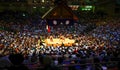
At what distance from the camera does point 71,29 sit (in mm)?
28266

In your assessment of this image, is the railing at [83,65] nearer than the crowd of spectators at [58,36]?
Yes

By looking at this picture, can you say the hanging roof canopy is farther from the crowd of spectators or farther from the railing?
the railing

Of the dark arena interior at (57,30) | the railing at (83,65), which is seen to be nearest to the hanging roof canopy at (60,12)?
the dark arena interior at (57,30)

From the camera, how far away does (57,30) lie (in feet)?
90.3

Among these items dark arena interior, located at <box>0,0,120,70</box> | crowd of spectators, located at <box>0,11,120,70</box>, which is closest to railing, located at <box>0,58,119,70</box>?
dark arena interior, located at <box>0,0,120,70</box>

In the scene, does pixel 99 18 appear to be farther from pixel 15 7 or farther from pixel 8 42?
pixel 8 42

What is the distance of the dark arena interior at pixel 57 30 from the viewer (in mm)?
11999

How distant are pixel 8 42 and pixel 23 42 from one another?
109 centimetres

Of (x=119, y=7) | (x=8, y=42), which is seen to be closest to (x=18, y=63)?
(x=8, y=42)

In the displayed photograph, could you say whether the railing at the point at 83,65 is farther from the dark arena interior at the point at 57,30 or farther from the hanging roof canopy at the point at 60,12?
the hanging roof canopy at the point at 60,12

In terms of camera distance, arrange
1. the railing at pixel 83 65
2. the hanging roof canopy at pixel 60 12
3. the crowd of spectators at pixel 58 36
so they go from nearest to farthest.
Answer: the railing at pixel 83 65 < the hanging roof canopy at pixel 60 12 < the crowd of spectators at pixel 58 36

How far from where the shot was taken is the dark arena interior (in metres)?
12.0

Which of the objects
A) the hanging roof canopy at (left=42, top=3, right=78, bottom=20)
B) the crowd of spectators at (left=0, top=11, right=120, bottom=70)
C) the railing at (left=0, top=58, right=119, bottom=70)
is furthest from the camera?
the crowd of spectators at (left=0, top=11, right=120, bottom=70)

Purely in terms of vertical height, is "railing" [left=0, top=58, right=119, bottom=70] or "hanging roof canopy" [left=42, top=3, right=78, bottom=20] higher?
"hanging roof canopy" [left=42, top=3, right=78, bottom=20]
